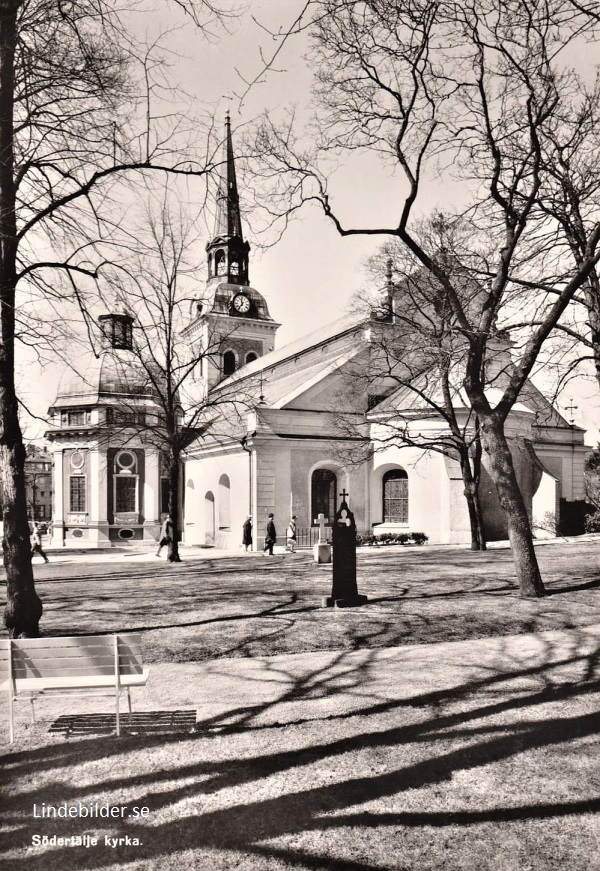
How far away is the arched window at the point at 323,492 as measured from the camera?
1106 inches

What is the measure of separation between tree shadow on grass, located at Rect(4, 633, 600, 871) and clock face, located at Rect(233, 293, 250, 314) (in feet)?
148

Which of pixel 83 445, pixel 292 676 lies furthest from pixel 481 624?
pixel 83 445

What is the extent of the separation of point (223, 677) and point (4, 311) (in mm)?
5543

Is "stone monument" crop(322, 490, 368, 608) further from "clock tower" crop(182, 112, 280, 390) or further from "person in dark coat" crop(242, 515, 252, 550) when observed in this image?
"clock tower" crop(182, 112, 280, 390)

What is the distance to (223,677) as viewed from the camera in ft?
26.7

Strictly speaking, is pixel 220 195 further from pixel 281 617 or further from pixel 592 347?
pixel 592 347

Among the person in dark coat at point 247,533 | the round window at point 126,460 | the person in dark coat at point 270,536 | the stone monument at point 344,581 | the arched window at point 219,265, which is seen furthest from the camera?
the arched window at point 219,265

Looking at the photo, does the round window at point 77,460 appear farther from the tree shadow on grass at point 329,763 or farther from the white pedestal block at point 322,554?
the tree shadow on grass at point 329,763

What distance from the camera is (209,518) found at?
108 feet

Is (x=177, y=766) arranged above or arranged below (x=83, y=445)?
below

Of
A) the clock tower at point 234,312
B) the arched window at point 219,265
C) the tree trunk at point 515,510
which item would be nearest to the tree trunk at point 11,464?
the tree trunk at point 515,510

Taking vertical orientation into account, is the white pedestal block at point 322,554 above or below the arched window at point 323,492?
below

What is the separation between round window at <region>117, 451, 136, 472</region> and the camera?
3788cm

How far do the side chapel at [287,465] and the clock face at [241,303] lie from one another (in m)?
13.7
